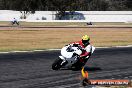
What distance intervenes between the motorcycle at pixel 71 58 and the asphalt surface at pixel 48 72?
0.29 meters

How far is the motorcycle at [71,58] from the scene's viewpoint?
55.7 ft

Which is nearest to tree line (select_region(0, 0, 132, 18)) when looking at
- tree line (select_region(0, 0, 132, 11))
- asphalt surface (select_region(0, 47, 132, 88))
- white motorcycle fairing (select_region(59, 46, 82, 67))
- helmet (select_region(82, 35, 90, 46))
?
tree line (select_region(0, 0, 132, 11))

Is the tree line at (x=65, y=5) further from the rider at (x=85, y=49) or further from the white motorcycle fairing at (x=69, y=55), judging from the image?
the white motorcycle fairing at (x=69, y=55)

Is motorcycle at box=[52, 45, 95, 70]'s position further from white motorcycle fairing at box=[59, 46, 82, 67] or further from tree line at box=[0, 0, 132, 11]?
tree line at box=[0, 0, 132, 11]

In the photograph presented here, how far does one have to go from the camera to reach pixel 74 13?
3984 inches

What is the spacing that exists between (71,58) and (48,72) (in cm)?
119

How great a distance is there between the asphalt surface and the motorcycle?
0.29 meters

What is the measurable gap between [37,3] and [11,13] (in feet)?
90.4

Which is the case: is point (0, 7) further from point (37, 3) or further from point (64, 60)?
point (64, 60)

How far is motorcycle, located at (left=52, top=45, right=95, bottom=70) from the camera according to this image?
668 inches

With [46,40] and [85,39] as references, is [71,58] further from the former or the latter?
[46,40]

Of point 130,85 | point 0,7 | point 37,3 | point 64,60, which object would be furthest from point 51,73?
point 0,7

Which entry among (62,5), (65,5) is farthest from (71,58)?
(65,5)

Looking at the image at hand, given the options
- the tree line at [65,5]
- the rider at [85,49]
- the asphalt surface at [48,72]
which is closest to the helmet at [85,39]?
the rider at [85,49]
